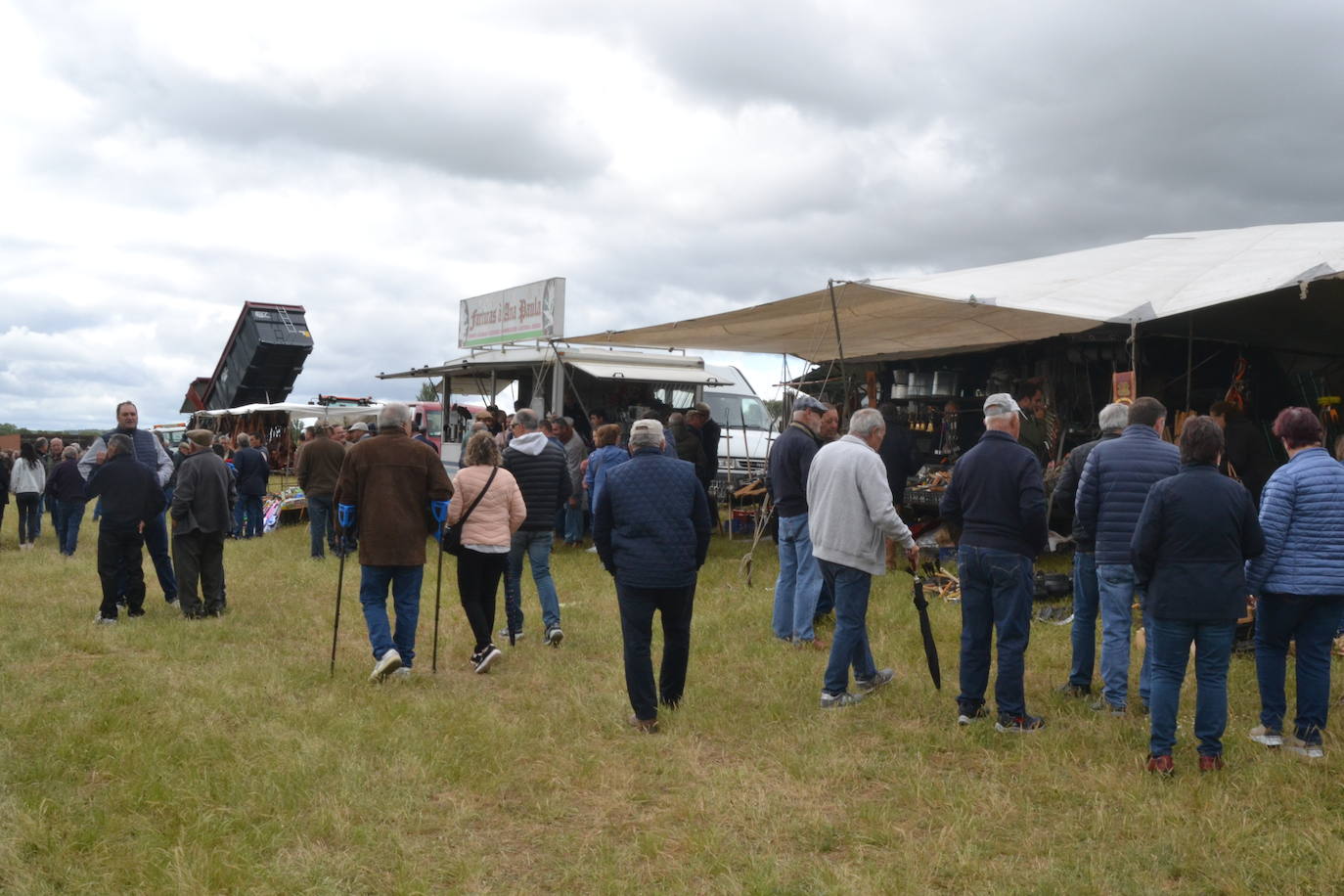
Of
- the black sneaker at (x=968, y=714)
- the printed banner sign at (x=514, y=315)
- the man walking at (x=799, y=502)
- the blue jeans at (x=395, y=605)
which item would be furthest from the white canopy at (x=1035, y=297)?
the blue jeans at (x=395, y=605)

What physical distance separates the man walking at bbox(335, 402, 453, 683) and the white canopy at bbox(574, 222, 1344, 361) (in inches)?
160

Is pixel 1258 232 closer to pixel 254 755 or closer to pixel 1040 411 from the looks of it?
pixel 1040 411

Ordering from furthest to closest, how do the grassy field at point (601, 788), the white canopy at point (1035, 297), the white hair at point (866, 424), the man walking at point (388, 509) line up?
the white canopy at point (1035, 297)
the man walking at point (388, 509)
the white hair at point (866, 424)
the grassy field at point (601, 788)

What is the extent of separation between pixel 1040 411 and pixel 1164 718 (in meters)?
7.14

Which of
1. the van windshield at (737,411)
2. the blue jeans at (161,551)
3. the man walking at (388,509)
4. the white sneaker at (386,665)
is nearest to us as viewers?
the man walking at (388,509)

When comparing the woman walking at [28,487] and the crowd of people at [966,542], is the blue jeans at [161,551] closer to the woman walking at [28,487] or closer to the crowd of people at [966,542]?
the crowd of people at [966,542]

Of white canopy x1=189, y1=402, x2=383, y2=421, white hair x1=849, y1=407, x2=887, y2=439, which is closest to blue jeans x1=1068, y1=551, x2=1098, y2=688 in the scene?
white hair x1=849, y1=407, x2=887, y2=439

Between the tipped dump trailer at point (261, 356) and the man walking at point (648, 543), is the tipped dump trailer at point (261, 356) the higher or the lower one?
the higher one

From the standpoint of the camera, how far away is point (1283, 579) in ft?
15.7

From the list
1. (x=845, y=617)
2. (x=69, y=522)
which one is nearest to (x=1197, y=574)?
(x=845, y=617)

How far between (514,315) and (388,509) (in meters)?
8.55

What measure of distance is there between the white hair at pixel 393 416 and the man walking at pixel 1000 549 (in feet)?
10.7

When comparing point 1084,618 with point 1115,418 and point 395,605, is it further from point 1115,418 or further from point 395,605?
point 395,605

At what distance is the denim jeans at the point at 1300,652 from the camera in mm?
4828
